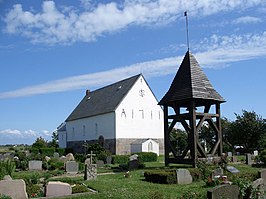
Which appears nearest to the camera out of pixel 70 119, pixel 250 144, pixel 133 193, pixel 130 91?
pixel 133 193

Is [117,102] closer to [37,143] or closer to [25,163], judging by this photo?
[25,163]

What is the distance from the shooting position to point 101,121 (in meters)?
47.9

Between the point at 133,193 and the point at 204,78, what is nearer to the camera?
the point at 133,193

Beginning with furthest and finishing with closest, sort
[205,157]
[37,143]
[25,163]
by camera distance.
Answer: [37,143] → [25,163] → [205,157]

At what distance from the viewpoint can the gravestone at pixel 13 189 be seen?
39.2ft

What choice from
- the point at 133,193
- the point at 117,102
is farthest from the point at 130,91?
the point at 133,193

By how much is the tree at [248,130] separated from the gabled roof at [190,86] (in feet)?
70.4

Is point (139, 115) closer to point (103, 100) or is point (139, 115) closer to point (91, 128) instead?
point (103, 100)

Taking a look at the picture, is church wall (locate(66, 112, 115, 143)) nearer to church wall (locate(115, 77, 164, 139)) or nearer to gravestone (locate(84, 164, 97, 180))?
church wall (locate(115, 77, 164, 139))

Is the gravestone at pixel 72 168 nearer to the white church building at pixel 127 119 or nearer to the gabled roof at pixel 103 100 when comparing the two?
the white church building at pixel 127 119

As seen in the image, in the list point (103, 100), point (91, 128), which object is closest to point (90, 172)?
point (103, 100)

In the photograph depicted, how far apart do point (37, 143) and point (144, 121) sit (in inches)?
1028

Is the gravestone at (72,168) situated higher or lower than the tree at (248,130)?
lower

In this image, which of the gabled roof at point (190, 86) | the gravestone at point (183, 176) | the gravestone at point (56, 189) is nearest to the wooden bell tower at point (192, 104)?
the gabled roof at point (190, 86)
